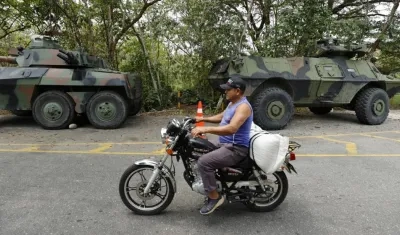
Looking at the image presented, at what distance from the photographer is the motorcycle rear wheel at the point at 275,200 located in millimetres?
3742

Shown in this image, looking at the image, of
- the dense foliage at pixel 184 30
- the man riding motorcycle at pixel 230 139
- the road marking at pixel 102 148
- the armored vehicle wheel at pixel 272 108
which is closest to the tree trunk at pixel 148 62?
the dense foliage at pixel 184 30

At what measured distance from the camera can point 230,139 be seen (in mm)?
3594

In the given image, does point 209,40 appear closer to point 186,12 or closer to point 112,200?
point 186,12

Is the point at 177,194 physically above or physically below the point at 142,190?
below

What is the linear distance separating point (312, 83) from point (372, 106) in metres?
1.86

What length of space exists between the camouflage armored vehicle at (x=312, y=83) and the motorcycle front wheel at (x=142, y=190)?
5.07 m

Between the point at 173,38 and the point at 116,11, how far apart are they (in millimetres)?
2195

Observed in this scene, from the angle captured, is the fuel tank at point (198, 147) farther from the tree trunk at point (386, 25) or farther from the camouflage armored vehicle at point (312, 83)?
the tree trunk at point (386, 25)

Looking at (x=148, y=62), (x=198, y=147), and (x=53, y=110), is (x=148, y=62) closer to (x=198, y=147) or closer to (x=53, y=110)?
(x=53, y=110)

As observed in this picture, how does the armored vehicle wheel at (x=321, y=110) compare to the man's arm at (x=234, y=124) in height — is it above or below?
below

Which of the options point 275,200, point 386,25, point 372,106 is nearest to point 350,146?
point 372,106

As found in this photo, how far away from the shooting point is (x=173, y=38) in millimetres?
12133

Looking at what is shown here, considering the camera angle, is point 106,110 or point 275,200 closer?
point 275,200

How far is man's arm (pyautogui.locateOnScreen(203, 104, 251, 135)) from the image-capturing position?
331cm
